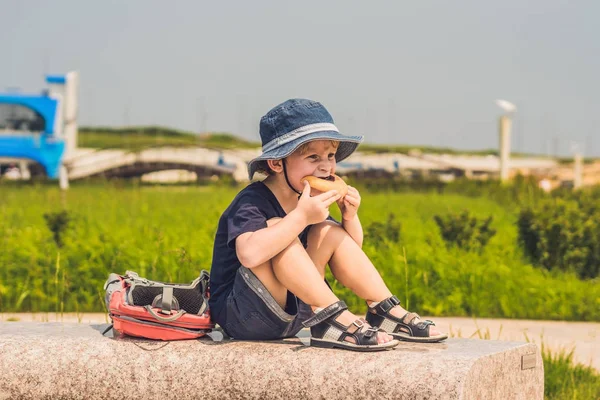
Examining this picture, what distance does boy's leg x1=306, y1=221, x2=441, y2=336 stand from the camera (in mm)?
4004

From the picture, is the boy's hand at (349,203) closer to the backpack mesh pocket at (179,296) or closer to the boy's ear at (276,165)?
the boy's ear at (276,165)

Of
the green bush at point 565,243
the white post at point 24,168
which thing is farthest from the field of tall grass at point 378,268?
the white post at point 24,168

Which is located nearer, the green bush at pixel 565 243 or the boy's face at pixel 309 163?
the boy's face at pixel 309 163

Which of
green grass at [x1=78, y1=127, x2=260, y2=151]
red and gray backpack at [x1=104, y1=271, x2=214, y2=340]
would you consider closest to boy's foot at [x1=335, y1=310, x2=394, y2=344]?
red and gray backpack at [x1=104, y1=271, x2=214, y2=340]

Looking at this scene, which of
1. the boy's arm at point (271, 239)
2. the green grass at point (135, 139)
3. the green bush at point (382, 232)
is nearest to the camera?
the boy's arm at point (271, 239)

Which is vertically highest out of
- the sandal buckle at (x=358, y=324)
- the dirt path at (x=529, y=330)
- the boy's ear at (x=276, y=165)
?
the boy's ear at (x=276, y=165)

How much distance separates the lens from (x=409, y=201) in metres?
17.7

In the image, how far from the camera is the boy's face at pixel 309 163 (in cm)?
395

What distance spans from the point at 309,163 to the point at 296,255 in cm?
44

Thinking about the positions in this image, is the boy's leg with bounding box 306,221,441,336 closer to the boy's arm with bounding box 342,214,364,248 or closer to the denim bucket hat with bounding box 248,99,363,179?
the boy's arm with bounding box 342,214,364,248

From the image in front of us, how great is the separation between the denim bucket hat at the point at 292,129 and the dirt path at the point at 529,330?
2495mm

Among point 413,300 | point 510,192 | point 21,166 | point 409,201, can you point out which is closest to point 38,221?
point 413,300

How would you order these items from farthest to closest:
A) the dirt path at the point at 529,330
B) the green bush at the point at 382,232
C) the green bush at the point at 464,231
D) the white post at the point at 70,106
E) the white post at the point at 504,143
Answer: the white post at the point at 70,106
the white post at the point at 504,143
the green bush at the point at 464,231
the green bush at the point at 382,232
the dirt path at the point at 529,330

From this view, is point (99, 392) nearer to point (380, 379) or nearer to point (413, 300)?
point (380, 379)
